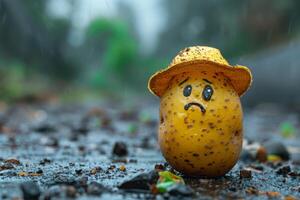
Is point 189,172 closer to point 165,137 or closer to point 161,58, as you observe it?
point 165,137

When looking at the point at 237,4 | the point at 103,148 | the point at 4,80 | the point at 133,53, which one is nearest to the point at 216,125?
the point at 103,148

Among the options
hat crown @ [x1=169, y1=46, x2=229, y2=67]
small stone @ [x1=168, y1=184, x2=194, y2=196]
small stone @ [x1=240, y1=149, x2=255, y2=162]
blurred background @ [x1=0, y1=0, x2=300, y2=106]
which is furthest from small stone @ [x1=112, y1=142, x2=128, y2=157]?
blurred background @ [x1=0, y1=0, x2=300, y2=106]

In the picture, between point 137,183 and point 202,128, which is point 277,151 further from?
point 137,183

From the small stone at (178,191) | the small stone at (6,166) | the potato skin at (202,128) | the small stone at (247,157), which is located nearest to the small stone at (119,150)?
the small stone at (247,157)

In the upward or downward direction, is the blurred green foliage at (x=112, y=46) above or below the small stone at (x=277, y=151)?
above

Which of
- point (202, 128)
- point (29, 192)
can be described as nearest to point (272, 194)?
point (202, 128)

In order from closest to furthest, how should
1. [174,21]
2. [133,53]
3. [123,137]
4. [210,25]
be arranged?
[123,137] → [210,25] → [174,21] → [133,53]

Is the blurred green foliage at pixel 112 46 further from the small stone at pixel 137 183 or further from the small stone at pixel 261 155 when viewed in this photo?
the small stone at pixel 137 183
